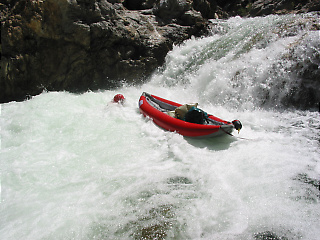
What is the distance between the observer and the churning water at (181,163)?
2.51 meters

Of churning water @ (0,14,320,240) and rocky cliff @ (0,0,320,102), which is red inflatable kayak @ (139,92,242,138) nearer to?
churning water @ (0,14,320,240)

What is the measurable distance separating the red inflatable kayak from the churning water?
0.20 metres

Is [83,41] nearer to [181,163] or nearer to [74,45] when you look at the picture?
[74,45]

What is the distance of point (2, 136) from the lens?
464 cm

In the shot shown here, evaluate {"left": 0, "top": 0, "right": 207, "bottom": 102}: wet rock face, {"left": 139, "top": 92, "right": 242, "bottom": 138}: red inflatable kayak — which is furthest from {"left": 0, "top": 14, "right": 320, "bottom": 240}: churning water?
{"left": 0, "top": 0, "right": 207, "bottom": 102}: wet rock face

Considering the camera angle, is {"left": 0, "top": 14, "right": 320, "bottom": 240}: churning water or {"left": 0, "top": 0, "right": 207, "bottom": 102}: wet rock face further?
{"left": 0, "top": 0, "right": 207, "bottom": 102}: wet rock face

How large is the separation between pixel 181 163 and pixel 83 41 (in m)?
5.51

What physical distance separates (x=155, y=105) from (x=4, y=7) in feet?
18.0

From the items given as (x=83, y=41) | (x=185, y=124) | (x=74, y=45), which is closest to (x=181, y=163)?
(x=185, y=124)

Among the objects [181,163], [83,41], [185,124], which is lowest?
[181,163]

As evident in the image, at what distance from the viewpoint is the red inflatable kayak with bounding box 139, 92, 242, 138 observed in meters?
4.02

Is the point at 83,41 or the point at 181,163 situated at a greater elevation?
the point at 83,41

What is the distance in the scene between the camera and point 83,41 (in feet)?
23.3

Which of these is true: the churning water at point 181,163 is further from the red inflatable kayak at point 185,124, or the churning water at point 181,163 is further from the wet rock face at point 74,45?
the wet rock face at point 74,45
